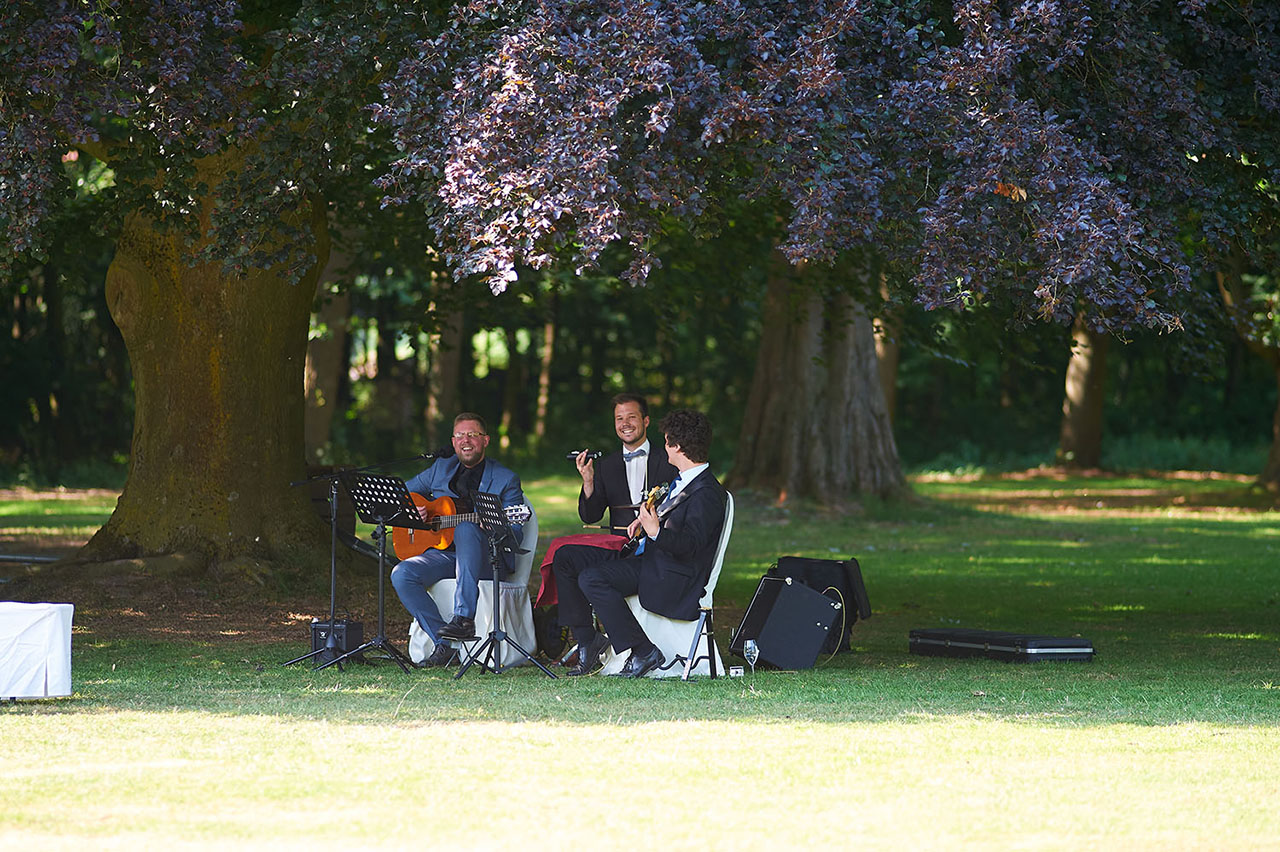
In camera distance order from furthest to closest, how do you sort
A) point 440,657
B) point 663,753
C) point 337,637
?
point 440,657
point 337,637
point 663,753

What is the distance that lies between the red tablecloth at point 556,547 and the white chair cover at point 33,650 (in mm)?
2622

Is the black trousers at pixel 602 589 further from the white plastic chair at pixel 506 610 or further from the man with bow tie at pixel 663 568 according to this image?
the white plastic chair at pixel 506 610

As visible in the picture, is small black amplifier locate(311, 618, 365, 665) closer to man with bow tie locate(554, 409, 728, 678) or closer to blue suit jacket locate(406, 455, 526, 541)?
blue suit jacket locate(406, 455, 526, 541)

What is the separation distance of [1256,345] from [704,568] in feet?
65.7

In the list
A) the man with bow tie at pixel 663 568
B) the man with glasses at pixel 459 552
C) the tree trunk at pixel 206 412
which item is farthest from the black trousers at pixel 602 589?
the tree trunk at pixel 206 412

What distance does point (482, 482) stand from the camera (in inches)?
359

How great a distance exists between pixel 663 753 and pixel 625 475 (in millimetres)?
3438

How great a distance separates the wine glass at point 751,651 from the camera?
8.69 m

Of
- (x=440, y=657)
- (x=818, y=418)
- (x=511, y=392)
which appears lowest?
(x=440, y=657)

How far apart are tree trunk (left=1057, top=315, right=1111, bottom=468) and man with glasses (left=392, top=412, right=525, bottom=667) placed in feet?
82.2

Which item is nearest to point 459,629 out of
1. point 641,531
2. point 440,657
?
point 440,657

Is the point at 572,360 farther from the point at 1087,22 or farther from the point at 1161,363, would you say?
the point at 1087,22

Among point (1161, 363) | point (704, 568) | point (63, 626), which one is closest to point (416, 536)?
point (704, 568)

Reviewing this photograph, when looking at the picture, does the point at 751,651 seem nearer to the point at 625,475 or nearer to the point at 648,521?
the point at 648,521
